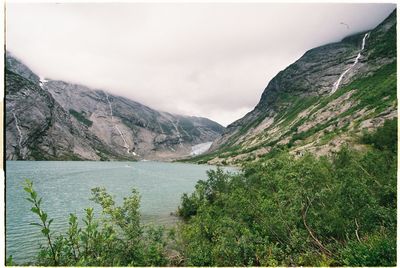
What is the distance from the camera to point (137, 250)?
15250 mm

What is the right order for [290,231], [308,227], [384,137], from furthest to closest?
1. [384,137]
2. [290,231]
3. [308,227]

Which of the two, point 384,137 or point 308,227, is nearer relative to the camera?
point 308,227

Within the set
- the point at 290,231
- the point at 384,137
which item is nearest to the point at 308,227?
the point at 290,231

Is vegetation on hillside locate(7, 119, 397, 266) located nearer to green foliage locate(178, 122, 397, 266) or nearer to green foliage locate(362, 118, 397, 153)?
green foliage locate(178, 122, 397, 266)

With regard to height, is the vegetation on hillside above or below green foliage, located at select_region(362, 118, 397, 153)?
below

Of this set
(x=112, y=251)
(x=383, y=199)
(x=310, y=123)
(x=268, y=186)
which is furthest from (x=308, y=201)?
(x=310, y=123)

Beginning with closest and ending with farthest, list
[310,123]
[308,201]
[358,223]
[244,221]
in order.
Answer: [358,223] → [308,201] → [244,221] → [310,123]

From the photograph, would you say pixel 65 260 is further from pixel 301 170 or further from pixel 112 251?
pixel 301 170

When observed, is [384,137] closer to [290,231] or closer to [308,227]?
[308,227]

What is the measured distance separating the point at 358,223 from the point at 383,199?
400cm

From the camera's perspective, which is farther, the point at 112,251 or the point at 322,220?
the point at 322,220

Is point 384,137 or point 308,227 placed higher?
point 384,137

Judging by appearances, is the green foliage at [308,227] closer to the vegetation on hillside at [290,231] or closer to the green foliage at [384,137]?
the vegetation on hillside at [290,231]

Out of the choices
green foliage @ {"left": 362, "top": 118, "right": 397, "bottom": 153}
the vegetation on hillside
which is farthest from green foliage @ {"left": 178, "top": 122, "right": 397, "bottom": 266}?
green foliage @ {"left": 362, "top": 118, "right": 397, "bottom": 153}
